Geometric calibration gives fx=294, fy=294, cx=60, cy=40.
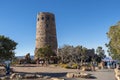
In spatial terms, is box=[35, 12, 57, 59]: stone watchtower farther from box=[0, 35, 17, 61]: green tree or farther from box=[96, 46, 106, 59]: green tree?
box=[0, 35, 17, 61]: green tree

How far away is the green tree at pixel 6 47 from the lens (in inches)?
1620

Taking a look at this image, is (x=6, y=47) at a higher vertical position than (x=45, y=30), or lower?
lower

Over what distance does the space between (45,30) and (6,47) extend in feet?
227

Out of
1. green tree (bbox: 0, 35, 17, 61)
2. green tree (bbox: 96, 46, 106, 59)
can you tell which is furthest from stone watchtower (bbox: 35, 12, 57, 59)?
green tree (bbox: 0, 35, 17, 61)

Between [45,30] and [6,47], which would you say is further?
[45,30]

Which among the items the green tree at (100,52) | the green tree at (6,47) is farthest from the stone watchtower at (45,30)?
the green tree at (6,47)

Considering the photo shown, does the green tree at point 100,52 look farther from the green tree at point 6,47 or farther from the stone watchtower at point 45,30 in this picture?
the green tree at point 6,47

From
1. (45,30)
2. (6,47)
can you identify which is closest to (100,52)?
(45,30)

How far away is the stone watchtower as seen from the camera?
110312 mm

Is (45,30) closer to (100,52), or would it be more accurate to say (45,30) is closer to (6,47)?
(100,52)

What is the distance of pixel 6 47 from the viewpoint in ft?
136

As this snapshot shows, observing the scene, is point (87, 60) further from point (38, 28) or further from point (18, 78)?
point (18, 78)

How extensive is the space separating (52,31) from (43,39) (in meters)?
4.88

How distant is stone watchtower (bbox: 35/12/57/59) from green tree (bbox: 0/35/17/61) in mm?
67350
